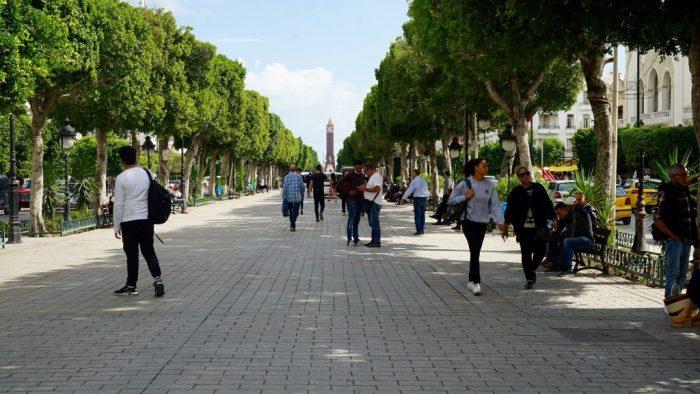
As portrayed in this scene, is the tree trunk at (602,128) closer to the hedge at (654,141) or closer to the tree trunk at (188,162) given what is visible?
the tree trunk at (188,162)

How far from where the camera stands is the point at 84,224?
21.8 m

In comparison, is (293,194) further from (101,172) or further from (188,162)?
(188,162)

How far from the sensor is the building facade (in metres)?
56.4

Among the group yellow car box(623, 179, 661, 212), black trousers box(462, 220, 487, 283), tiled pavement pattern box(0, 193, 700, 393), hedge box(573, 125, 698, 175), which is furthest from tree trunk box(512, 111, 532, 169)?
hedge box(573, 125, 698, 175)

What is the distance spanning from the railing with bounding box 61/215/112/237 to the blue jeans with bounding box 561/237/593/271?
1370cm

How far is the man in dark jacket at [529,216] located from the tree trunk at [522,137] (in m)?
9.91

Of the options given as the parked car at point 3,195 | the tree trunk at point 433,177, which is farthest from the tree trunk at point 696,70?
the parked car at point 3,195

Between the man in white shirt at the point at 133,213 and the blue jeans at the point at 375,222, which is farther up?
the man in white shirt at the point at 133,213

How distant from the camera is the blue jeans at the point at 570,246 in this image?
11501 mm

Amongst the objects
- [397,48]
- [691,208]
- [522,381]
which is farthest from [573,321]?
[397,48]

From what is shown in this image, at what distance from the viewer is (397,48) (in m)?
39.8

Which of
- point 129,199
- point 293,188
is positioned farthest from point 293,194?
point 129,199

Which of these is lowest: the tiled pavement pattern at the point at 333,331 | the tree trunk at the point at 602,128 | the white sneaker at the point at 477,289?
the tiled pavement pattern at the point at 333,331

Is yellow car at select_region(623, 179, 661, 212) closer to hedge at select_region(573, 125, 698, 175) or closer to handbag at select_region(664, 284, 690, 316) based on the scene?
hedge at select_region(573, 125, 698, 175)
